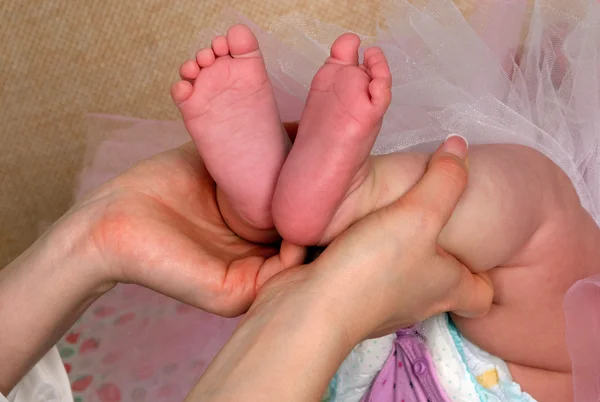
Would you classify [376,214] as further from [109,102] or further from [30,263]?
[109,102]

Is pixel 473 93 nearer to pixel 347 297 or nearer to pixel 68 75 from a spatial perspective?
pixel 347 297

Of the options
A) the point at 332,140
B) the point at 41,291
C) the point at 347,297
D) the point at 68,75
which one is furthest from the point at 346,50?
the point at 68,75

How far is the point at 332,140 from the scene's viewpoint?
513mm

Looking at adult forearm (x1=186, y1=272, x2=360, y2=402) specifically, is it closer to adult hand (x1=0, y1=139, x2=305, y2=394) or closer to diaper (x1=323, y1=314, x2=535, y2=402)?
adult hand (x1=0, y1=139, x2=305, y2=394)

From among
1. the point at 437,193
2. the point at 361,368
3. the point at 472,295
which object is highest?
the point at 437,193

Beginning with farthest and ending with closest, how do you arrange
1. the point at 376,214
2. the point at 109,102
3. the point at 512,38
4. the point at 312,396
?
the point at 109,102 → the point at 512,38 → the point at 376,214 → the point at 312,396

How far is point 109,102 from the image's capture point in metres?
1.15

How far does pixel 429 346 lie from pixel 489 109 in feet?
0.84

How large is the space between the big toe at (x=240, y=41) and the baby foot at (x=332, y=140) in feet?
0.19

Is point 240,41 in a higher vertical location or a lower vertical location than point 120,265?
higher

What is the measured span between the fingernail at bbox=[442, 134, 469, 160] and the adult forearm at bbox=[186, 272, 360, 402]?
19 centimetres

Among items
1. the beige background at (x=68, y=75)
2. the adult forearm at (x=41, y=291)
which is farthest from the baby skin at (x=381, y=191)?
the beige background at (x=68, y=75)

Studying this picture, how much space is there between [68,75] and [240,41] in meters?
0.71

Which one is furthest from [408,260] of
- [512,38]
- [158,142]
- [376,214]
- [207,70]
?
[158,142]
